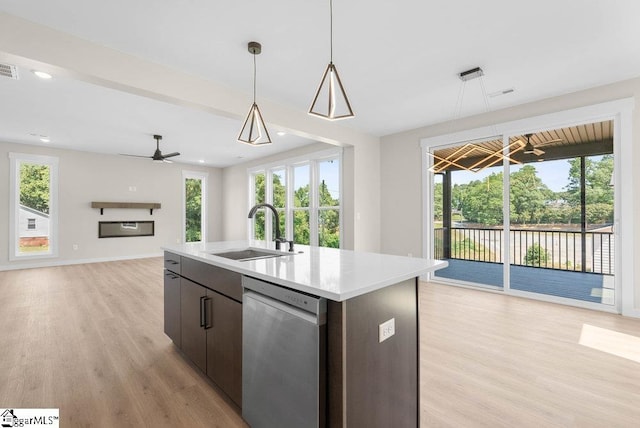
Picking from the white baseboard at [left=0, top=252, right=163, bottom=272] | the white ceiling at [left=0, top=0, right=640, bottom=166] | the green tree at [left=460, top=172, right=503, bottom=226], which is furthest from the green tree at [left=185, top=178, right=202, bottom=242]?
the green tree at [left=460, top=172, right=503, bottom=226]

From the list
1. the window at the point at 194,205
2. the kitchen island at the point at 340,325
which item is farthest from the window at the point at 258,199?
the kitchen island at the point at 340,325

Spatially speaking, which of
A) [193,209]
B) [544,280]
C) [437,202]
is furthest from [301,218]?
[544,280]

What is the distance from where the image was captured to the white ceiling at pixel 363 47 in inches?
86.8

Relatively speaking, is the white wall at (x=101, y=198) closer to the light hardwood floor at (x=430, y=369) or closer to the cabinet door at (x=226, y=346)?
the light hardwood floor at (x=430, y=369)

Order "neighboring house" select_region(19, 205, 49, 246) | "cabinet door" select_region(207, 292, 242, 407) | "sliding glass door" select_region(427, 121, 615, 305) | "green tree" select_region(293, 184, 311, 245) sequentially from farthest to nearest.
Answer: "green tree" select_region(293, 184, 311, 245) → "neighboring house" select_region(19, 205, 49, 246) → "sliding glass door" select_region(427, 121, 615, 305) → "cabinet door" select_region(207, 292, 242, 407)

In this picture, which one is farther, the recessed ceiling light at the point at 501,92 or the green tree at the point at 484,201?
the green tree at the point at 484,201

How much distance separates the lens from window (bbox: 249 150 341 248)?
19.4 ft

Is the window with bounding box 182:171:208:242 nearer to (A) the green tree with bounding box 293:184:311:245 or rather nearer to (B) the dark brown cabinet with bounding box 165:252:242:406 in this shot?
(A) the green tree with bounding box 293:184:311:245

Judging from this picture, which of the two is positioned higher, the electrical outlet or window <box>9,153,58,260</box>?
window <box>9,153,58,260</box>

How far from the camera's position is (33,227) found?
6.53m

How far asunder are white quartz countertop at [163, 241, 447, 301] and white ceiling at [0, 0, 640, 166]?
185 centimetres

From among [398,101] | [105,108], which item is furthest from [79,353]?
[398,101]

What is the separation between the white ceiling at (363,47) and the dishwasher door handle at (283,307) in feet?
6.73

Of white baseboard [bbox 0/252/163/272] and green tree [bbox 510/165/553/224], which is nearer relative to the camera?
green tree [bbox 510/165/553/224]
